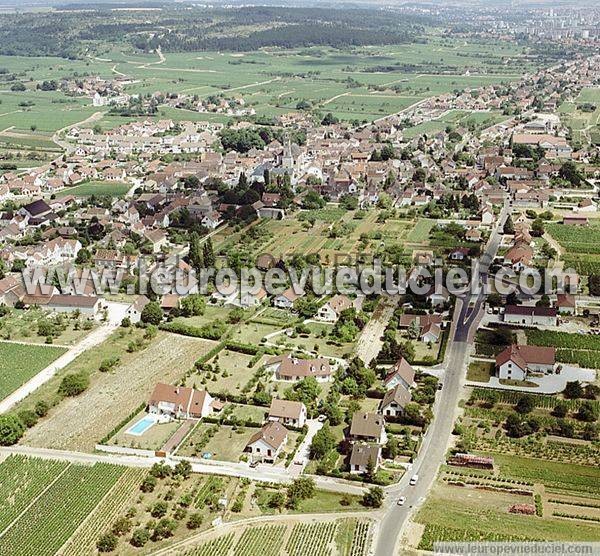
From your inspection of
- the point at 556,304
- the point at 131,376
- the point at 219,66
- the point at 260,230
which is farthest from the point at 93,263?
the point at 219,66

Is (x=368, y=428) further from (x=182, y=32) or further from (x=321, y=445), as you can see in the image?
(x=182, y=32)

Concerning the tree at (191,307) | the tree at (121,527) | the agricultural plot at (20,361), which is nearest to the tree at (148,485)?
the tree at (121,527)

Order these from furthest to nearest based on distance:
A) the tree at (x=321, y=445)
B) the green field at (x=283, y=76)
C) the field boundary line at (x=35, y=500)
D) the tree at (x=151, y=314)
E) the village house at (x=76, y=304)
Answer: the green field at (x=283, y=76) < the village house at (x=76, y=304) < the tree at (x=151, y=314) < the tree at (x=321, y=445) < the field boundary line at (x=35, y=500)

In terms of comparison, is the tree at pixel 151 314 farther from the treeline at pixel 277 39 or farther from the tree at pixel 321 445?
the treeline at pixel 277 39

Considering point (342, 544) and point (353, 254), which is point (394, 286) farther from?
point (342, 544)

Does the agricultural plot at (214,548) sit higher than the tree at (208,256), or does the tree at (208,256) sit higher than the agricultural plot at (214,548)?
the tree at (208,256)

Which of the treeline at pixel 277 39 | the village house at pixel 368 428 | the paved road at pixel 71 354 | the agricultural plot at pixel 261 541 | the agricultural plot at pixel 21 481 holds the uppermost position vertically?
the treeline at pixel 277 39

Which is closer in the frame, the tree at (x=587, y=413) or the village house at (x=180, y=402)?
the tree at (x=587, y=413)
